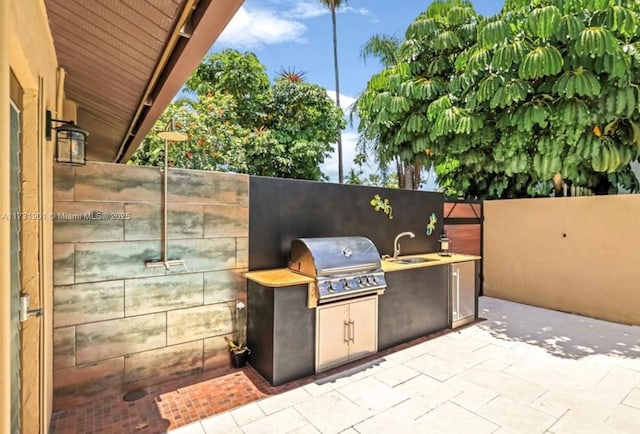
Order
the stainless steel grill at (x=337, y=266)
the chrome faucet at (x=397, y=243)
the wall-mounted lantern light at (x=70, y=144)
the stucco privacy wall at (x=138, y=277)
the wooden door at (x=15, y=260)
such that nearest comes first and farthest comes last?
the wooden door at (x=15, y=260) < the wall-mounted lantern light at (x=70, y=144) < the stucco privacy wall at (x=138, y=277) < the stainless steel grill at (x=337, y=266) < the chrome faucet at (x=397, y=243)

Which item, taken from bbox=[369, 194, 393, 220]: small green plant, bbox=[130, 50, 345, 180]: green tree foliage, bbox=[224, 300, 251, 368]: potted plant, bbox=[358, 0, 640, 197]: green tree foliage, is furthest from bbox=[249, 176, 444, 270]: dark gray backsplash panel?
bbox=[130, 50, 345, 180]: green tree foliage

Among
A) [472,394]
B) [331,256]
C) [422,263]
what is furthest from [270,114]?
[472,394]

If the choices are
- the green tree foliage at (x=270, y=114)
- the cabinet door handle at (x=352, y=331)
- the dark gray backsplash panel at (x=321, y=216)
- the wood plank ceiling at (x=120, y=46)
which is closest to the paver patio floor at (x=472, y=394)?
the cabinet door handle at (x=352, y=331)

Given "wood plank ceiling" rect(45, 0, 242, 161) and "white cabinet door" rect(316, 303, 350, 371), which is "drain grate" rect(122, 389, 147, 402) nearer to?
"white cabinet door" rect(316, 303, 350, 371)

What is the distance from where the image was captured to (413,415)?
9.16ft

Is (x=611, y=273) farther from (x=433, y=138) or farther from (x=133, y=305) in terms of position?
(x=133, y=305)

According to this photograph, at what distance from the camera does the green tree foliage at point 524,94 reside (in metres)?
4.66

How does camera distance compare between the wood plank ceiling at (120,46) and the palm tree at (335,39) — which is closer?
the wood plank ceiling at (120,46)

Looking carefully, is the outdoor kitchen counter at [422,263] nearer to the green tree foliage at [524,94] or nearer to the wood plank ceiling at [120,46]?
the green tree foliage at [524,94]

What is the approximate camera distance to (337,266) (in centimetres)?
358

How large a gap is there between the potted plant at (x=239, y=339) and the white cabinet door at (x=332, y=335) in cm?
A: 84

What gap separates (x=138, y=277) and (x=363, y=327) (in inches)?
98.8

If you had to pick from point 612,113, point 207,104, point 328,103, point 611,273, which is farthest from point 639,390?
point 328,103

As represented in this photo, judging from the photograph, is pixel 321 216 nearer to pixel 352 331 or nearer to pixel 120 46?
pixel 352 331
